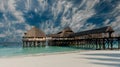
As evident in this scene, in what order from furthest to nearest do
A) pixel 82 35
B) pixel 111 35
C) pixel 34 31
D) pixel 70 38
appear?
pixel 70 38 → pixel 34 31 → pixel 82 35 → pixel 111 35

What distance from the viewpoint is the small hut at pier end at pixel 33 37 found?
62.5 metres

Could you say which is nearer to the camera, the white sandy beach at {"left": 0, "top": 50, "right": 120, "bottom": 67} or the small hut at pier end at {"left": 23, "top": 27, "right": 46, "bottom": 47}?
the white sandy beach at {"left": 0, "top": 50, "right": 120, "bottom": 67}

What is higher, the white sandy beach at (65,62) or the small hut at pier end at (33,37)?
the small hut at pier end at (33,37)

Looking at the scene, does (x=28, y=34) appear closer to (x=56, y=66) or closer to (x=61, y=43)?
(x=61, y=43)

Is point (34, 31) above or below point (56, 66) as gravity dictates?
above

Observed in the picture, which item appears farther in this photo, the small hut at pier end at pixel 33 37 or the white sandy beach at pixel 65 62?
the small hut at pier end at pixel 33 37

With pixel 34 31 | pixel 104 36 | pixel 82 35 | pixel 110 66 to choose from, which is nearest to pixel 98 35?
pixel 104 36

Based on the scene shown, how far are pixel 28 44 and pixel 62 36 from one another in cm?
988

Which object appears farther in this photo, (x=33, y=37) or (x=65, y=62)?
(x=33, y=37)

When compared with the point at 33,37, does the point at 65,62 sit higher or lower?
lower

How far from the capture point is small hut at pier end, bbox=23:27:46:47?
62469mm

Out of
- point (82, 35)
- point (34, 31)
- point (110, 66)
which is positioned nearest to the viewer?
point (110, 66)

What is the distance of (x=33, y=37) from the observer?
206 feet

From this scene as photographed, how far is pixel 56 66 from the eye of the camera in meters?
15.1
